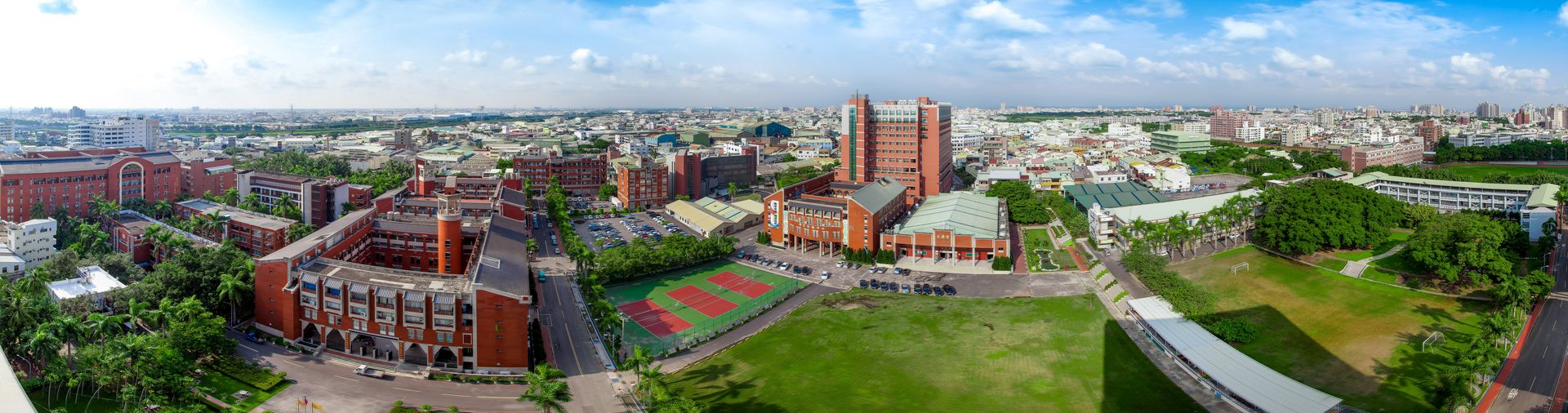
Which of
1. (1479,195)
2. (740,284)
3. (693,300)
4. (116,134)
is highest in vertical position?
(116,134)

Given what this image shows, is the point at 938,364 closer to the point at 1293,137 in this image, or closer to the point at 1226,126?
the point at 1293,137

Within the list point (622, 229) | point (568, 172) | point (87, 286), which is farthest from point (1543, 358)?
point (568, 172)

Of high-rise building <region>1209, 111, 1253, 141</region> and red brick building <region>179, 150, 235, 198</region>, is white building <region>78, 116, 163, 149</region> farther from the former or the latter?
high-rise building <region>1209, 111, 1253, 141</region>

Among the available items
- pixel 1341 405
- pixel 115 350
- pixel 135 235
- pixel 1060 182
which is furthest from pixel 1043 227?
pixel 135 235


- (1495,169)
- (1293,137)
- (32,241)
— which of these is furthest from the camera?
(1293,137)

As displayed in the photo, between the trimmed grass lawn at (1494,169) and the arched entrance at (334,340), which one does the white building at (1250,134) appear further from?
the arched entrance at (334,340)

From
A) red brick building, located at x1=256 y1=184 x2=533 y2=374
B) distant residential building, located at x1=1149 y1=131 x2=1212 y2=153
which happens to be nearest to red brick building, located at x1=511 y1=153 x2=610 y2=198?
red brick building, located at x1=256 y1=184 x2=533 y2=374
